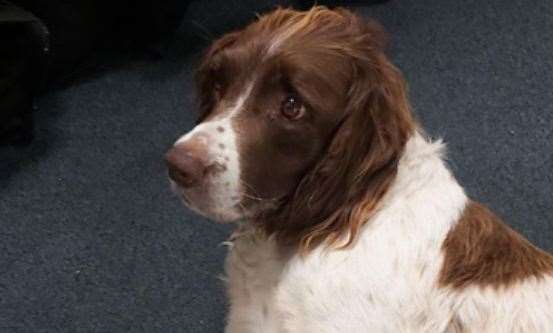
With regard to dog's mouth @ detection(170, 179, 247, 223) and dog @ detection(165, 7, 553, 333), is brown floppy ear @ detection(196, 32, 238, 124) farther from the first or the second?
dog's mouth @ detection(170, 179, 247, 223)

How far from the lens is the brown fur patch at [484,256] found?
123cm

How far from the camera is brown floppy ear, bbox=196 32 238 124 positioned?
1.27 m

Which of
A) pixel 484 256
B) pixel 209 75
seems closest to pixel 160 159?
pixel 209 75

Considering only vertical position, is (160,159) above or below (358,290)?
below

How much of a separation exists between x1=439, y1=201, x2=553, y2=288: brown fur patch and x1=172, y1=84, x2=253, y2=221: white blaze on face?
338mm

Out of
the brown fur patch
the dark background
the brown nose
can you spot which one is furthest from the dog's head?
the dark background

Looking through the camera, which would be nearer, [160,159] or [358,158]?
[358,158]

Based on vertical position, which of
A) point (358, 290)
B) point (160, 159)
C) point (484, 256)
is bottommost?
point (160, 159)

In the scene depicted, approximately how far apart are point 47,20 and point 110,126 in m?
0.37

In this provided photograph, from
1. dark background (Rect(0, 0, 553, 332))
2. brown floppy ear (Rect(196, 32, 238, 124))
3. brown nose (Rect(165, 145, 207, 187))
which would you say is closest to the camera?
brown nose (Rect(165, 145, 207, 187))

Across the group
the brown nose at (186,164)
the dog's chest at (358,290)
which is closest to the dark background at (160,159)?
the dog's chest at (358,290)

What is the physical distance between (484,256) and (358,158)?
0.25m

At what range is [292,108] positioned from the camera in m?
1.18

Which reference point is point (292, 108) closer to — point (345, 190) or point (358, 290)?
point (345, 190)
